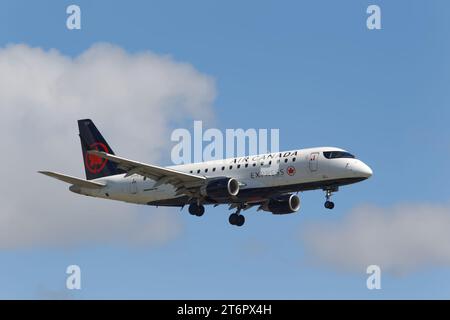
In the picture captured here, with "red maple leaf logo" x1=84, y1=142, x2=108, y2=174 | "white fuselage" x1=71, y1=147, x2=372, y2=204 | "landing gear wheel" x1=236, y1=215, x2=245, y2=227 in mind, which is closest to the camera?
"white fuselage" x1=71, y1=147, x2=372, y2=204

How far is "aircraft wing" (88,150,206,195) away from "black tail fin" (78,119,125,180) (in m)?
7.47

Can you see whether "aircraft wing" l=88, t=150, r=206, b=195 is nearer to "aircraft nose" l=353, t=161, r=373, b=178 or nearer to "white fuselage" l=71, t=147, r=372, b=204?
"white fuselage" l=71, t=147, r=372, b=204

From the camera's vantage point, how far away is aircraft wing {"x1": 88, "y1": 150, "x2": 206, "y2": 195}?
69500 millimetres

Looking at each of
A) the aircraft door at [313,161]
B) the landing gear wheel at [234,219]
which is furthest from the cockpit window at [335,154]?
the landing gear wheel at [234,219]

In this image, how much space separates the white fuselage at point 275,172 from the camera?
67.4 m

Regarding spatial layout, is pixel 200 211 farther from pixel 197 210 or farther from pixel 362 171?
pixel 362 171

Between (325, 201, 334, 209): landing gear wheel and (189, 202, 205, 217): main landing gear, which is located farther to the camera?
(189, 202, 205, 217): main landing gear

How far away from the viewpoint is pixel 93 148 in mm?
81625

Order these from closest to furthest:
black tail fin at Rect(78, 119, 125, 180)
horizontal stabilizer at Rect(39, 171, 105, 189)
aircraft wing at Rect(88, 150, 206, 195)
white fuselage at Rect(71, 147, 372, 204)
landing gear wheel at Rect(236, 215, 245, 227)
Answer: white fuselage at Rect(71, 147, 372, 204) < aircraft wing at Rect(88, 150, 206, 195) < horizontal stabilizer at Rect(39, 171, 105, 189) < landing gear wheel at Rect(236, 215, 245, 227) < black tail fin at Rect(78, 119, 125, 180)

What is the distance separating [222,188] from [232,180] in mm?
871

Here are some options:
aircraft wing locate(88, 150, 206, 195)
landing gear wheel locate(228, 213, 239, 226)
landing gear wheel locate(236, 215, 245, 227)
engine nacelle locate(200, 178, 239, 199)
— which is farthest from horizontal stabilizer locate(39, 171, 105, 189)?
landing gear wheel locate(236, 215, 245, 227)

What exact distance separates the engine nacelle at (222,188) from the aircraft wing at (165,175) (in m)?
1.08
